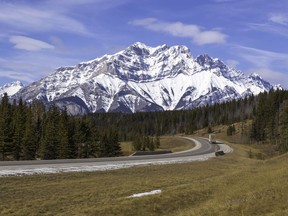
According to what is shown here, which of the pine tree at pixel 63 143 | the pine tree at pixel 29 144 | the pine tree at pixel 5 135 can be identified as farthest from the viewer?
the pine tree at pixel 63 143

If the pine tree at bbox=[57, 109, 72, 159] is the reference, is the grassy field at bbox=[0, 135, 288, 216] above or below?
below

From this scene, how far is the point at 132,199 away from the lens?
2473 cm

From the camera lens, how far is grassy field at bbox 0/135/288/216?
2092cm

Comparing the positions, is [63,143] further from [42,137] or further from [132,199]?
[132,199]

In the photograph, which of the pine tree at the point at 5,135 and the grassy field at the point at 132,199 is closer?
the grassy field at the point at 132,199

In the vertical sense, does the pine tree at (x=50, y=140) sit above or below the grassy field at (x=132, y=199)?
above

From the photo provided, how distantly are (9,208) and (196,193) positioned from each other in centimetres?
1163

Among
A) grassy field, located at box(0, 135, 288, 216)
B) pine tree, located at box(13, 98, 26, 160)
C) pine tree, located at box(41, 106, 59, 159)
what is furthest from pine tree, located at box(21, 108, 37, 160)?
grassy field, located at box(0, 135, 288, 216)

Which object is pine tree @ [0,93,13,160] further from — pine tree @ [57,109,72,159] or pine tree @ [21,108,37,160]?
pine tree @ [57,109,72,159]

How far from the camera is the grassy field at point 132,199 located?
20.9 metres

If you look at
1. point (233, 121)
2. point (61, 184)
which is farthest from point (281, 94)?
point (61, 184)

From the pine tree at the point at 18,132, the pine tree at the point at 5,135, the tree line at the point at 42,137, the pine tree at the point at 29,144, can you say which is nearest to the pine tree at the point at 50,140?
the tree line at the point at 42,137

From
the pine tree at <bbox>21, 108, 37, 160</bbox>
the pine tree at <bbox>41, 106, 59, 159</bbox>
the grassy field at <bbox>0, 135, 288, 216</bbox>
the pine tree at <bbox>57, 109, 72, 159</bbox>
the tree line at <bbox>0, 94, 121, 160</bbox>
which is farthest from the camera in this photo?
the pine tree at <bbox>57, 109, 72, 159</bbox>

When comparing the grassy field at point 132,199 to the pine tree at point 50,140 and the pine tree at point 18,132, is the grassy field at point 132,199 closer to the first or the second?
the pine tree at point 50,140
